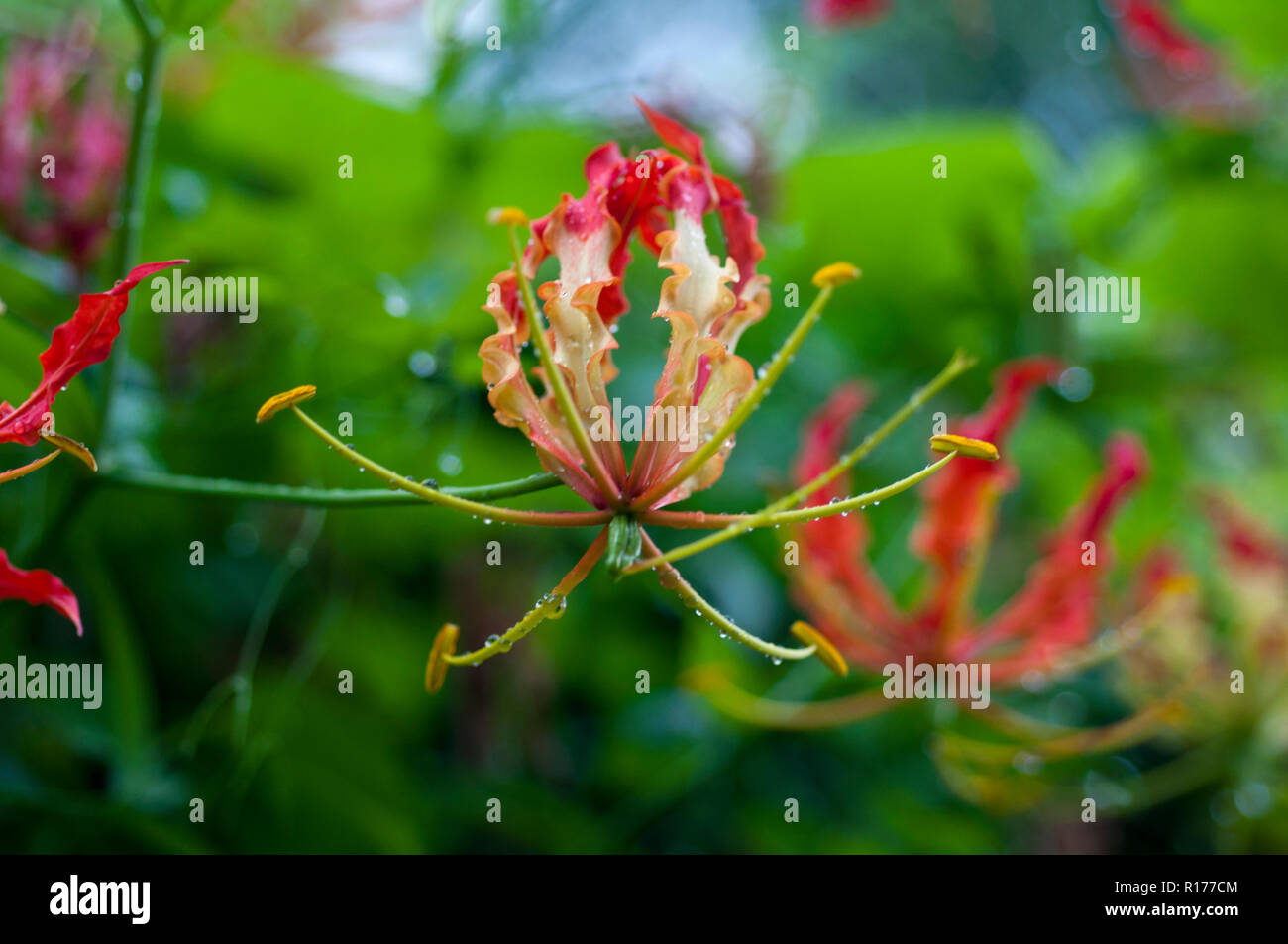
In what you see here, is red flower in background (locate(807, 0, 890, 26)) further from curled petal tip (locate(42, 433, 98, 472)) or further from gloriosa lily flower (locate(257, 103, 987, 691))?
curled petal tip (locate(42, 433, 98, 472))

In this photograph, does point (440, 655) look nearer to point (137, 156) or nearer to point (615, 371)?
point (615, 371)

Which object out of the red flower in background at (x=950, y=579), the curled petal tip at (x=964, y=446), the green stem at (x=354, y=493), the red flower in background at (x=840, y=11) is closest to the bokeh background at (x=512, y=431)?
the red flower in background at (x=840, y=11)

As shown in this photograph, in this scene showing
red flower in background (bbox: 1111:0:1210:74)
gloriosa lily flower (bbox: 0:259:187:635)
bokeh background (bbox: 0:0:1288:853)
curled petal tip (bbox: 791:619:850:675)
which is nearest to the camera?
gloriosa lily flower (bbox: 0:259:187:635)

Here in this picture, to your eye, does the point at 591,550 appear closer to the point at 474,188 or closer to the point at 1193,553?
the point at 474,188

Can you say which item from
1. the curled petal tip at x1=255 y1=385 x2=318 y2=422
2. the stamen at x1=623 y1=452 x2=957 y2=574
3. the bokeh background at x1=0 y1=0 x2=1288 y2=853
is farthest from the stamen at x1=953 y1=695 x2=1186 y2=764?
the curled petal tip at x1=255 y1=385 x2=318 y2=422

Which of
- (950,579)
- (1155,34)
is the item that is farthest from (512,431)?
(1155,34)
